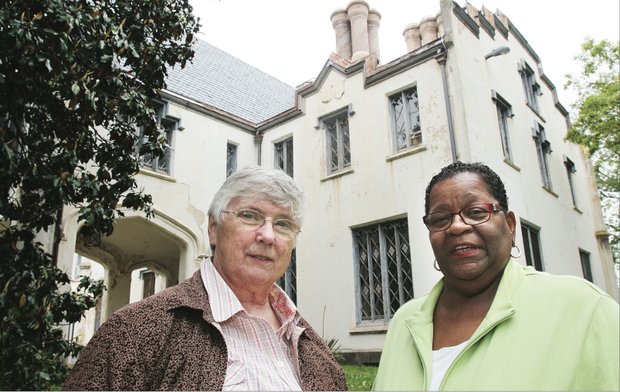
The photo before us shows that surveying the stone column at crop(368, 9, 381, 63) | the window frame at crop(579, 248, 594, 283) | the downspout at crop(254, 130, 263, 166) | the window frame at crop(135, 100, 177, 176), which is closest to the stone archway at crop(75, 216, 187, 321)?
the window frame at crop(135, 100, 177, 176)

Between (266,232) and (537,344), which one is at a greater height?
(266,232)

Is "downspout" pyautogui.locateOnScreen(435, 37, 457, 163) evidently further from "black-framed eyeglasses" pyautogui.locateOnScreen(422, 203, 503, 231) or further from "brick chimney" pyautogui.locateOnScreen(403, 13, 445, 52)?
"black-framed eyeglasses" pyautogui.locateOnScreen(422, 203, 503, 231)

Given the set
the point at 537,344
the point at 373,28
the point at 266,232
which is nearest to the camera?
the point at 537,344

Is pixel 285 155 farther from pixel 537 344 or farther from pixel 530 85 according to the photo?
pixel 537 344

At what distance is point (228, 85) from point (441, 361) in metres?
14.4

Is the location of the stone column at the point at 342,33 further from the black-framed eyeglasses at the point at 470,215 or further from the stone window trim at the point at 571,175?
the black-framed eyeglasses at the point at 470,215

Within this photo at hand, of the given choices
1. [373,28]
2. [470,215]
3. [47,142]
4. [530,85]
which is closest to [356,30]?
[373,28]

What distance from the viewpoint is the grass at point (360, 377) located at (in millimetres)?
6588

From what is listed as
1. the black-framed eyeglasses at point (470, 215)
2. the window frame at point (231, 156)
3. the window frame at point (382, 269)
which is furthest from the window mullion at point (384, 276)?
the black-framed eyeglasses at point (470, 215)

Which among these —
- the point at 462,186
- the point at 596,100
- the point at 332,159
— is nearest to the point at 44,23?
the point at 462,186

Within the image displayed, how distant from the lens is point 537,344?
1.46 m

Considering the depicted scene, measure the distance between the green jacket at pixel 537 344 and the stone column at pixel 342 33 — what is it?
1392 centimetres

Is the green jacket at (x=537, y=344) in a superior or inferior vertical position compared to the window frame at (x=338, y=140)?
inferior

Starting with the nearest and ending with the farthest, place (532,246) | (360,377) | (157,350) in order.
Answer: (157,350) < (360,377) < (532,246)
